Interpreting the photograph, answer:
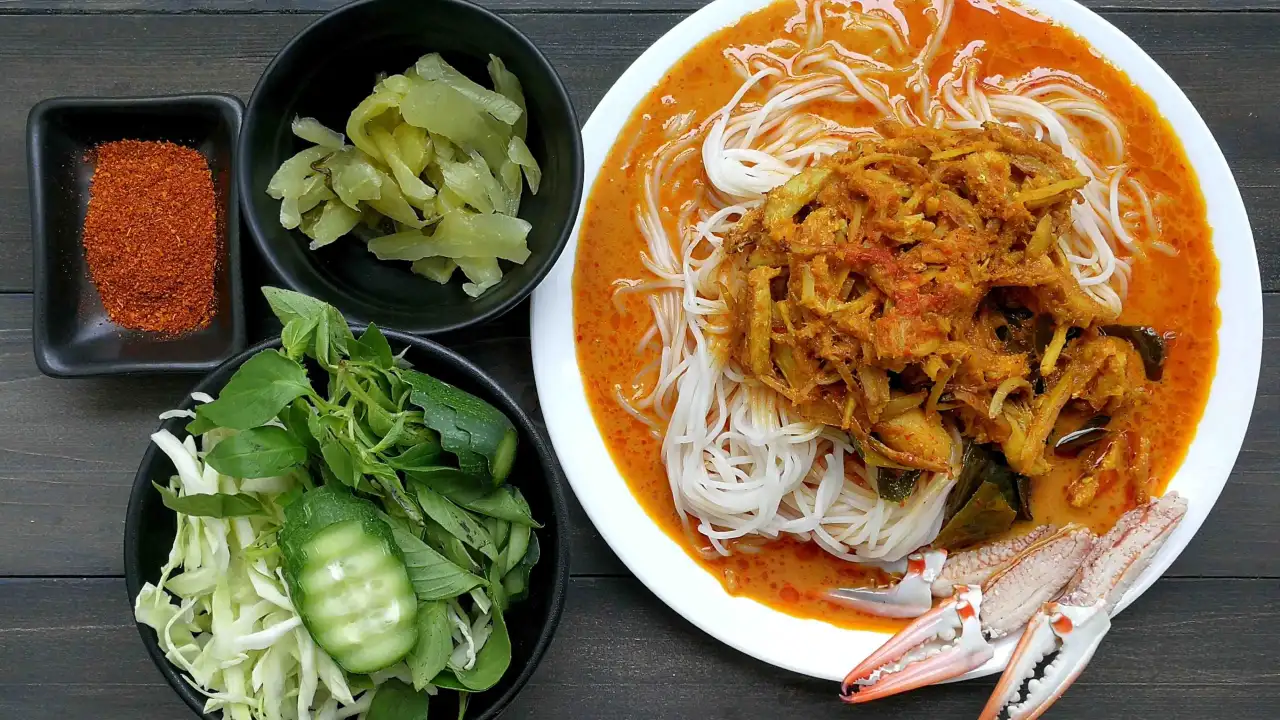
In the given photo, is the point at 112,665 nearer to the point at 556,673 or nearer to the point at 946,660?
the point at 556,673

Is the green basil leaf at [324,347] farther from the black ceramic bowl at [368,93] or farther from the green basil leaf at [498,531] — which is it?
the green basil leaf at [498,531]

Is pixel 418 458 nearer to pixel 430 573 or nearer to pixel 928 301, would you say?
pixel 430 573

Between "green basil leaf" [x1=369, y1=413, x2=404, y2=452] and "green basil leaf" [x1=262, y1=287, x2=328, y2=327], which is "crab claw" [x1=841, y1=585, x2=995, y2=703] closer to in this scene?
"green basil leaf" [x1=369, y1=413, x2=404, y2=452]

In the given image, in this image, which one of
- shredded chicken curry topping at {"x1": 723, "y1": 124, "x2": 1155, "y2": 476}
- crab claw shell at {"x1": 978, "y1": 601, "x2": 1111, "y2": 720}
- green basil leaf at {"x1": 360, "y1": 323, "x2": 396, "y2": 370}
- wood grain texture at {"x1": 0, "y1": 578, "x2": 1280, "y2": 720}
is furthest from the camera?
wood grain texture at {"x1": 0, "y1": 578, "x2": 1280, "y2": 720}

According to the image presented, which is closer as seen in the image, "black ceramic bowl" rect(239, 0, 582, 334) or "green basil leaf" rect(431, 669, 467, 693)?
"green basil leaf" rect(431, 669, 467, 693)

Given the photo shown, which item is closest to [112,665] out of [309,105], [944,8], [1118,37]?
[309,105]

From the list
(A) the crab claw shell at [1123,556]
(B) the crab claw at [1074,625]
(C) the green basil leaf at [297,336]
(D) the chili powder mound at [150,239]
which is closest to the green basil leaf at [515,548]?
(C) the green basil leaf at [297,336]

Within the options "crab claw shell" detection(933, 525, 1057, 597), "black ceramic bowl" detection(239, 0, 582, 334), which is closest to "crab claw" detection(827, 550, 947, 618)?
"crab claw shell" detection(933, 525, 1057, 597)
